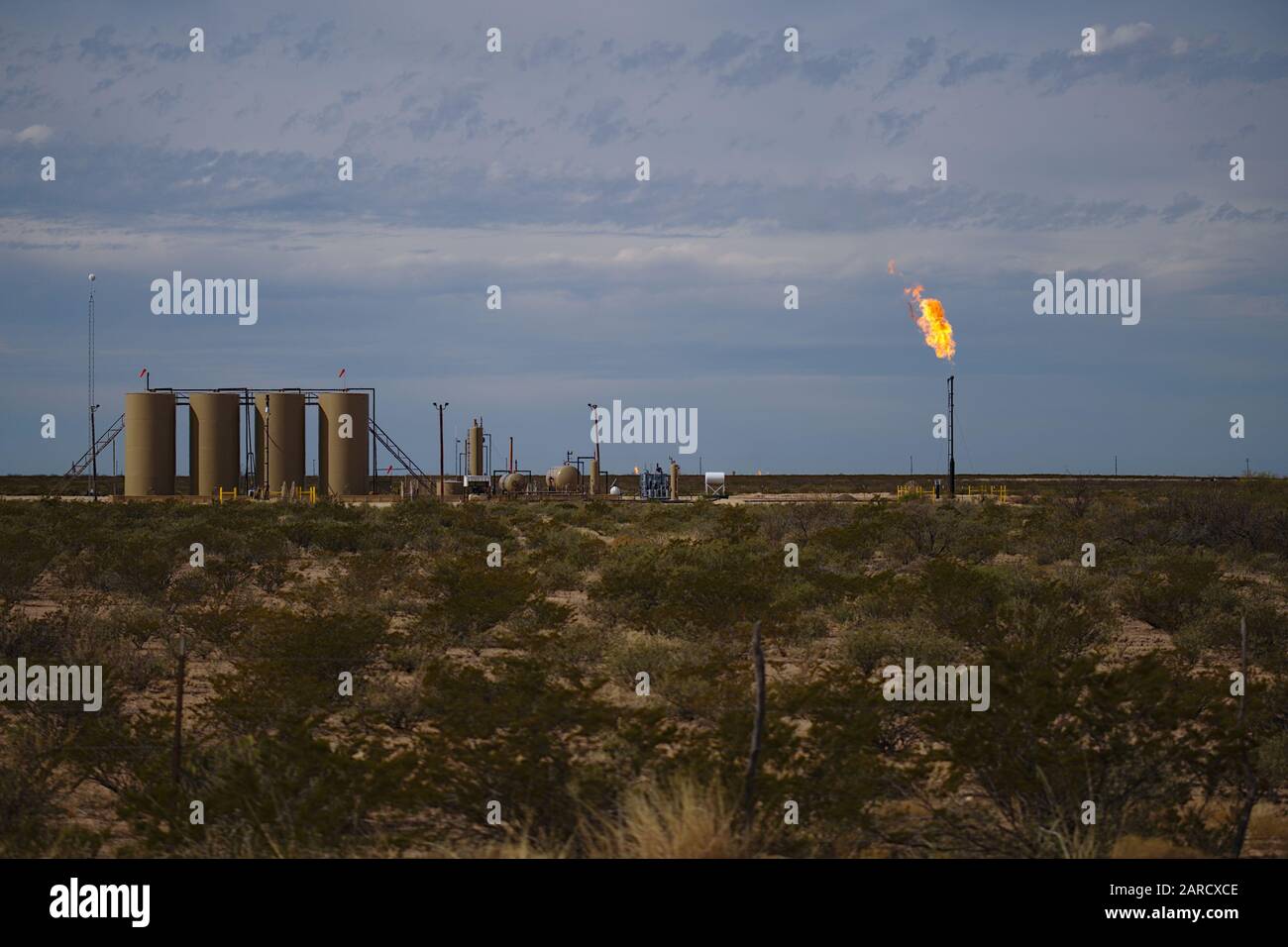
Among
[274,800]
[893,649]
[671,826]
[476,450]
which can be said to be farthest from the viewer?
[476,450]

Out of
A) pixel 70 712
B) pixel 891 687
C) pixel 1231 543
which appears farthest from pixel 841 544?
pixel 70 712

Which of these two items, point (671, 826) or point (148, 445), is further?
point (148, 445)

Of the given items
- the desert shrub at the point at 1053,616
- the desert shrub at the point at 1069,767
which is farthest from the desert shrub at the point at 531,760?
the desert shrub at the point at 1053,616

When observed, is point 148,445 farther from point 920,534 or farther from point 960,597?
point 960,597

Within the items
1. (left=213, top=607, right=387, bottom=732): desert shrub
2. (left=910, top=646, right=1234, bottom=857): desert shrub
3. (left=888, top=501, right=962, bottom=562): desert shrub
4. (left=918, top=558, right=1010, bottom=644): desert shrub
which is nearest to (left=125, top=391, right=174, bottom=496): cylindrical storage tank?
(left=888, top=501, right=962, bottom=562): desert shrub

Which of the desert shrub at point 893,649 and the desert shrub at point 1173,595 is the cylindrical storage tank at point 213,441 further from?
the desert shrub at point 893,649

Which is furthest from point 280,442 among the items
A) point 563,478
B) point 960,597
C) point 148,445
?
point 960,597

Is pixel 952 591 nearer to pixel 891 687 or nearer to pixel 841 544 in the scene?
pixel 891 687
